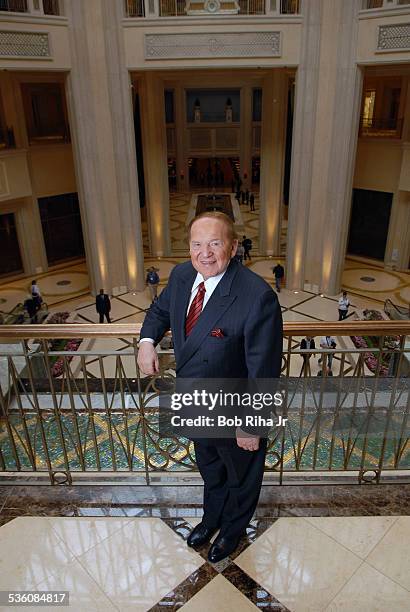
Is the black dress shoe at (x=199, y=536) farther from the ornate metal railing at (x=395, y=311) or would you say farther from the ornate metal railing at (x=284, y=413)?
the ornate metal railing at (x=395, y=311)

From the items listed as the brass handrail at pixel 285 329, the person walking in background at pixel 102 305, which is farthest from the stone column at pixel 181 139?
the brass handrail at pixel 285 329

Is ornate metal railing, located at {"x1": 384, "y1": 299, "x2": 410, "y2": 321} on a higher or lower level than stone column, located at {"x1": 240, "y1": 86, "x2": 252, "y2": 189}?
lower

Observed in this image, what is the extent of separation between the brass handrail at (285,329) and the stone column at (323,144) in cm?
848

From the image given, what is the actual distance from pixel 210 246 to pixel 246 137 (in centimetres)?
2191

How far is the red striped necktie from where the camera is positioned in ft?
5.78

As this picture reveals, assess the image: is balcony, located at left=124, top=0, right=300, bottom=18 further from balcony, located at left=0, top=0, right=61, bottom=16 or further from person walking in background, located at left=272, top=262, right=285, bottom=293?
person walking in background, located at left=272, top=262, right=285, bottom=293

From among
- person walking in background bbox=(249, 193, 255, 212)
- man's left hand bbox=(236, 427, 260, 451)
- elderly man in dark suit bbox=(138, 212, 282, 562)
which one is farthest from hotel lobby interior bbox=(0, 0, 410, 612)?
person walking in background bbox=(249, 193, 255, 212)

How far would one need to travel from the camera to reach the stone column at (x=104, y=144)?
30.2 ft

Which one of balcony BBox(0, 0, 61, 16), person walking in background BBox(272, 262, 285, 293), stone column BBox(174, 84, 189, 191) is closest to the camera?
balcony BBox(0, 0, 61, 16)

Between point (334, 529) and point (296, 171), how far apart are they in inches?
358

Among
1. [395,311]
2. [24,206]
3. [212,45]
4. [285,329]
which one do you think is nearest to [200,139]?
[24,206]

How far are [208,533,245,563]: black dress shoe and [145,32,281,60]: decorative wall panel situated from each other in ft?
30.1

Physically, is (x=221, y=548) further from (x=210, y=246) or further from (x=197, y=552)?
(x=210, y=246)

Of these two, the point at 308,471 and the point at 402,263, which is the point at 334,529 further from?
the point at 402,263
